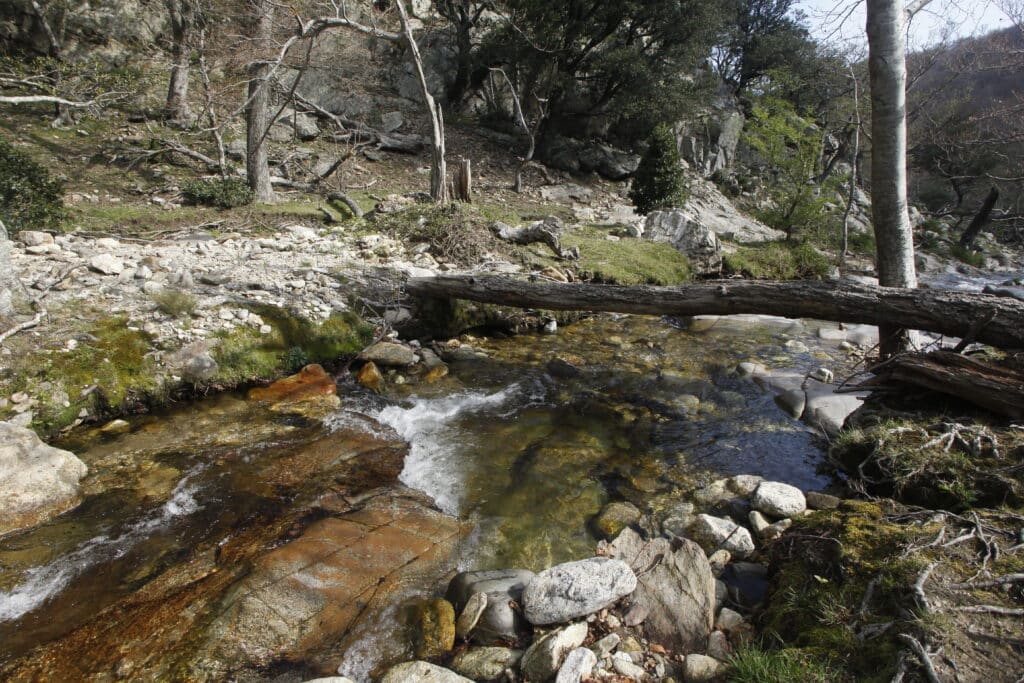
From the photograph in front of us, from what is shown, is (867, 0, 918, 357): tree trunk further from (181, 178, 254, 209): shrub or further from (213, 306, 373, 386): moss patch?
(181, 178, 254, 209): shrub

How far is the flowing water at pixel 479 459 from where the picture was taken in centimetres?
324

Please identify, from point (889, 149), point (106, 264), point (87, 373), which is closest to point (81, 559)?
point (87, 373)

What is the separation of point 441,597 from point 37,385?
4292 mm

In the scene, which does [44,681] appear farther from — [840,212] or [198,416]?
[840,212]

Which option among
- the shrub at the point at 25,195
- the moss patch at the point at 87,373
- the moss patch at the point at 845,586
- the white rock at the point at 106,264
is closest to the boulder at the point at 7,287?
the moss patch at the point at 87,373

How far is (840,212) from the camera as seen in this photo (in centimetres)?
1777

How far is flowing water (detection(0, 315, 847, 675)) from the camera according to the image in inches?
128

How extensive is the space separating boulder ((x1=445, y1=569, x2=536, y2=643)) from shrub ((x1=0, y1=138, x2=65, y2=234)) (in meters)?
8.72

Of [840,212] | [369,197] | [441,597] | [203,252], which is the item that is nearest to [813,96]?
[840,212]

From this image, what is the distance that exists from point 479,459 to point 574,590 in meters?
2.12

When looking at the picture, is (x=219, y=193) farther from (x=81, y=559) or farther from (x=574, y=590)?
(x=574, y=590)

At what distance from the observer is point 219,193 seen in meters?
11.6

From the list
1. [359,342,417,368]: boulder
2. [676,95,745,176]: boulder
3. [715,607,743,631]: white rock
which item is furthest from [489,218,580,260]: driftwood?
[676,95,745,176]: boulder

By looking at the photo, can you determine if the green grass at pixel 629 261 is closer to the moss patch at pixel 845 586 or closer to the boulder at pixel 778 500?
the boulder at pixel 778 500
